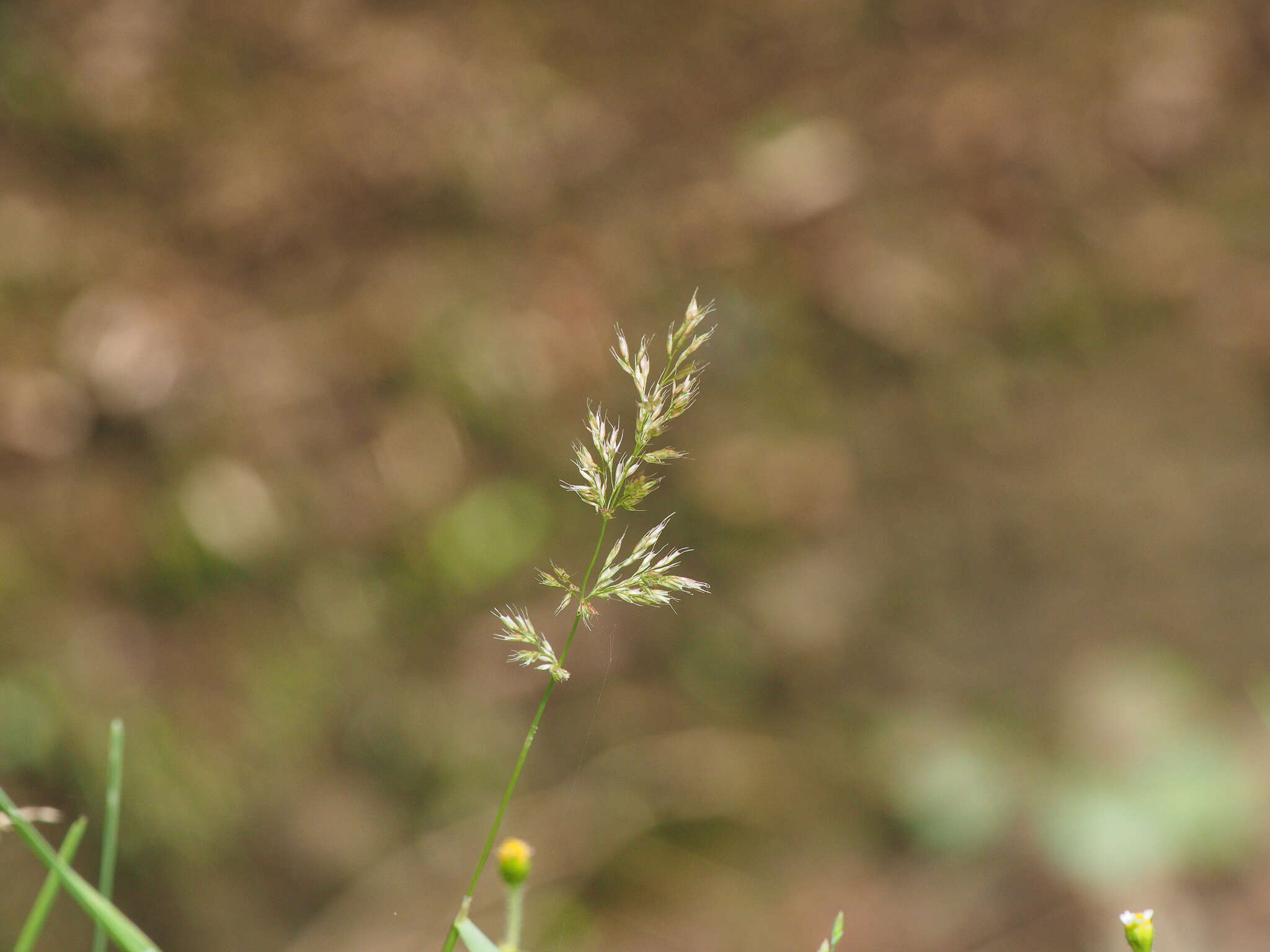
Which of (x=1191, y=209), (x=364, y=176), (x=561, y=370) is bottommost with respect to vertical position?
(x=561, y=370)

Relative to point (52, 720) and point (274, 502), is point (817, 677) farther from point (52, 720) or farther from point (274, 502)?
point (52, 720)

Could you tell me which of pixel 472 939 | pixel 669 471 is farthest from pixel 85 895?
pixel 669 471

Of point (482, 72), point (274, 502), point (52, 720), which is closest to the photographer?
point (52, 720)

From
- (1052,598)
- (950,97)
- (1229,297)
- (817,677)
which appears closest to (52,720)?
(817,677)

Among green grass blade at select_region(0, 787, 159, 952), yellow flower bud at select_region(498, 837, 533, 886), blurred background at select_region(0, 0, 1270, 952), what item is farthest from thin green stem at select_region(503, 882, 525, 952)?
blurred background at select_region(0, 0, 1270, 952)

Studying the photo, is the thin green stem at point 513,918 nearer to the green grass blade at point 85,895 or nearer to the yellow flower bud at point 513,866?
the yellow flower bud at point 513,866

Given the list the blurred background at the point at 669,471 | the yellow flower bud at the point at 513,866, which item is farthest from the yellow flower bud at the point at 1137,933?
the blurred background at the point at 669,471

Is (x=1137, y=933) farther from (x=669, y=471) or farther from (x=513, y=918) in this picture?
(x=669, y=471)

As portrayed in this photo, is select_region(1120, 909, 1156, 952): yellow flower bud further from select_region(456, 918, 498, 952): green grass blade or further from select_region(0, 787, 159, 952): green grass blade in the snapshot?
select_region(0, 787, 159, 952): green grass blade
